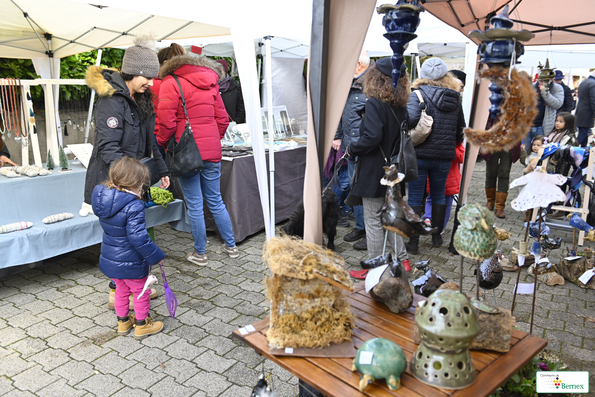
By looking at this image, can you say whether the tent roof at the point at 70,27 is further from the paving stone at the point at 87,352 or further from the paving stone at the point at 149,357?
the paving stone at the point at 149,357

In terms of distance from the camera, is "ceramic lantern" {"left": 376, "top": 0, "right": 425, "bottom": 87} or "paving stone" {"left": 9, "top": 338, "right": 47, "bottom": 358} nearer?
"ceramic lantern" {"left": 376, "top": 0, "right": 425, "bottom": 87}

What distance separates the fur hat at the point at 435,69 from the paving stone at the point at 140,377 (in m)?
3.30

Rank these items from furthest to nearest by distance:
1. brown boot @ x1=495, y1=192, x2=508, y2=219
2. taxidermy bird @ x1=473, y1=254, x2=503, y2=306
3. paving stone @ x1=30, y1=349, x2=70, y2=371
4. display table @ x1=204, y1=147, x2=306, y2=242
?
brown boot @ x1=495, y1=192, x2=508, y2=219 < display table @ x1=204, y1=147, x2=306, y2=242 < paving stone @ x1=30, y1=349, x2=70, y2=371 < taxidermy bird @ x1=473, y1=254, x2=503, y2=306

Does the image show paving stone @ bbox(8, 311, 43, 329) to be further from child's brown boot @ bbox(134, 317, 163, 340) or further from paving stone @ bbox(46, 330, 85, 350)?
child's brown boot @ bbox(134, 317, 163, 340)

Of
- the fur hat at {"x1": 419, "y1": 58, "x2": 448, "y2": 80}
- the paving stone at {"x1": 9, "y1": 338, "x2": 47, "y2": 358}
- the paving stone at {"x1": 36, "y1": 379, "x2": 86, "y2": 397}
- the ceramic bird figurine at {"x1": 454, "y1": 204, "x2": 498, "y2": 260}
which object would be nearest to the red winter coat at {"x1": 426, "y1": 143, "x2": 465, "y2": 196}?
the fur hat at {"x1": 419, "y1": 58, "x2": 448, "y2": 80}

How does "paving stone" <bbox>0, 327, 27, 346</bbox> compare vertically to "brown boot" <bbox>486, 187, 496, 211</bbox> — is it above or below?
below

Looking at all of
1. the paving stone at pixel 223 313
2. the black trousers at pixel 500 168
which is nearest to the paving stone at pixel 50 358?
the paving stone at pixel 223 313

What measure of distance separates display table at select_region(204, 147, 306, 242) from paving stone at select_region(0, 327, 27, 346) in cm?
213

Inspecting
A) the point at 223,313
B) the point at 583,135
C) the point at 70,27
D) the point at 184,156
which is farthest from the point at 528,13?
the point at 70,27

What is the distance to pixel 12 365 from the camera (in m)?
2.63

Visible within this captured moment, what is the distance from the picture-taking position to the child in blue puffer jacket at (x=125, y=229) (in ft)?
8.86

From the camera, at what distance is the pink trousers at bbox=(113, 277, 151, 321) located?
2.86 metres

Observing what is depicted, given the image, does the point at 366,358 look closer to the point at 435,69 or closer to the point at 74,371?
the point at 74,371

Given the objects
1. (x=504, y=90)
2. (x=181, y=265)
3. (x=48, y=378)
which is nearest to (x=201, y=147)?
(x=181, y=265)
